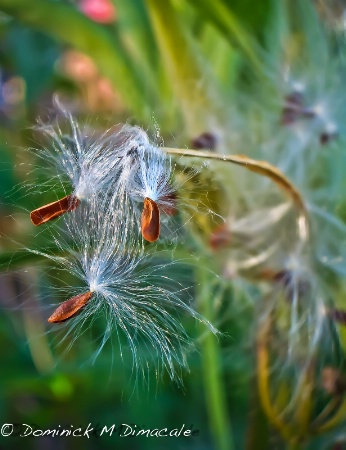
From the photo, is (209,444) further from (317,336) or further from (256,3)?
(256,3)

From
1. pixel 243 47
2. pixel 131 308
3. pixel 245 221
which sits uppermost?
pixel 243 47

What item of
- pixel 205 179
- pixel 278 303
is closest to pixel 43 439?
pixel 278 303

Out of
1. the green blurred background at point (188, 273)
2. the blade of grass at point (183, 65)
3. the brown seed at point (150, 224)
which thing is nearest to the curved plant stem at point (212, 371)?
the green blurred background at point (188, 273)

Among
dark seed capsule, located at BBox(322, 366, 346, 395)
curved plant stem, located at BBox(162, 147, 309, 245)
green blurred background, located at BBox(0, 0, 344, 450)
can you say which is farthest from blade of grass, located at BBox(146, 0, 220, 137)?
dark seed capsule, located at BBox(322, 366, 346, 395)

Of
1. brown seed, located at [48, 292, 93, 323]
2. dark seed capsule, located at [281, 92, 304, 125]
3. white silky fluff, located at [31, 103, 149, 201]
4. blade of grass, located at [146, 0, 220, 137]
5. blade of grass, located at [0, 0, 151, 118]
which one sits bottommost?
brown seed, located at [48, 292, 93, 323]

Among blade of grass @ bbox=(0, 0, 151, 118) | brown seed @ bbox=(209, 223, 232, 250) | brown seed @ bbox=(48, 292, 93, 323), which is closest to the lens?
brown seed @ bbox=(48, 292, 93, 323)

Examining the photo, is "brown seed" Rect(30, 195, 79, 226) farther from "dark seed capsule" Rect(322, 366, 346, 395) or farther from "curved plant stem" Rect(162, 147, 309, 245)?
"dark seed capsule" Rect(322, 366, 346, 395)
